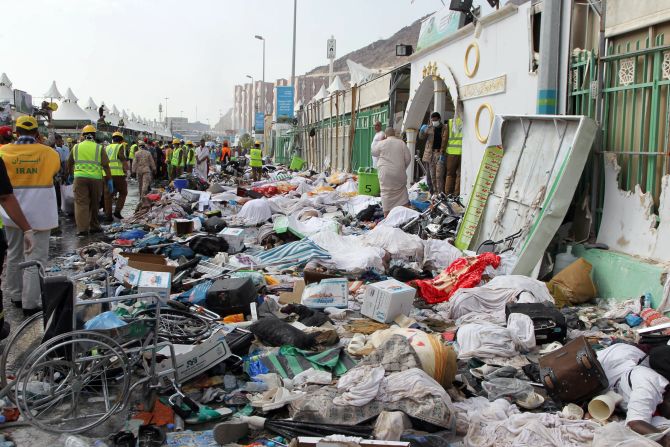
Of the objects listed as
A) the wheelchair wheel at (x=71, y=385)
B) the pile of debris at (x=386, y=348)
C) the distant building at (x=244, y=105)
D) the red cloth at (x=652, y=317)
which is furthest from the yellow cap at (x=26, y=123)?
the distant building at (x=244, y=105)

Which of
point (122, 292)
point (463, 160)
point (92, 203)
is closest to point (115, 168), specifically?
point (92, 203)

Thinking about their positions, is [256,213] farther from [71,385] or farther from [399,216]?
[71,385]

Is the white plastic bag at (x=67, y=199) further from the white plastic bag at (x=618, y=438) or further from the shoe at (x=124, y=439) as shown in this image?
the white plastic bag at (x=618, y=438)

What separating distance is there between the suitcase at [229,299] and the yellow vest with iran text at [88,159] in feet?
19.9

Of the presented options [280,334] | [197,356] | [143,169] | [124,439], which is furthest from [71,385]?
[143,169]

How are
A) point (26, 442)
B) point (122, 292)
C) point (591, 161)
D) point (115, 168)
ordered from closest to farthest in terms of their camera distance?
point (26, 442)
point (122, 292)
point (591, 161)
point (115, 168)

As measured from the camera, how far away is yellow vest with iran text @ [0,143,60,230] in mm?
6141

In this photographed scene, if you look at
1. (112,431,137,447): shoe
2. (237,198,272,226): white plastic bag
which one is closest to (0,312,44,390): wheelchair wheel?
(112,431,137,447): shoe

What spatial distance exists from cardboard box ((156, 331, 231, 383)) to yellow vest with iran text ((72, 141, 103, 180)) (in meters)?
7.46

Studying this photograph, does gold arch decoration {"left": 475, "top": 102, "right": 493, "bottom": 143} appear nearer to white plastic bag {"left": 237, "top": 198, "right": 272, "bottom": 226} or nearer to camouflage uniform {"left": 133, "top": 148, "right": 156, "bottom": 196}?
white plastic bag {"left": 237, "top": 198, "right": 272, "bottom": 226}

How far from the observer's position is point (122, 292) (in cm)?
579

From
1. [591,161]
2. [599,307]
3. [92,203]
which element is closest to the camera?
[599,307]

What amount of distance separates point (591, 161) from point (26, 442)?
6.25 m

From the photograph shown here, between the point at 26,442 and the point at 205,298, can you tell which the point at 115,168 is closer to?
Answer: the point at 205,298
